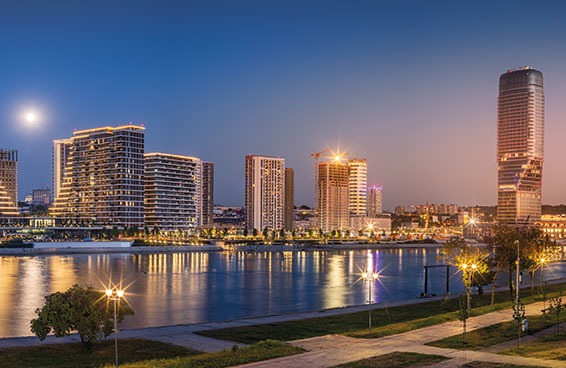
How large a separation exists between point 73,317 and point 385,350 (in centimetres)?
1531

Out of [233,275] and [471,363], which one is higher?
[471,363]

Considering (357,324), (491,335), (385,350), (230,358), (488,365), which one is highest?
(488,365)

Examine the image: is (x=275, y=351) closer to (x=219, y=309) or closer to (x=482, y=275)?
(x=219, y=309)

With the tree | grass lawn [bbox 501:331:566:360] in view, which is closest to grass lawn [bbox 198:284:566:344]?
the tree

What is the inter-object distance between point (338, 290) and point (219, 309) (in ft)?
72.0

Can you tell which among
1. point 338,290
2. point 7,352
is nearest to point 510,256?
point 338,290

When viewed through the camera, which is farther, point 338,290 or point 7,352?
point 338,290

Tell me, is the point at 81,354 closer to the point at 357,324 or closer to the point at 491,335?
the point at 357,324

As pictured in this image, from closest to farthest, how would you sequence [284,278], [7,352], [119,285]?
1. [7,352]
2. [119,285]
3. [284,278]

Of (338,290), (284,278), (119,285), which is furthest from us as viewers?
(284,278)

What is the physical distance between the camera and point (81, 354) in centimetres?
2809

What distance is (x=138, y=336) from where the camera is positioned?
32812mm

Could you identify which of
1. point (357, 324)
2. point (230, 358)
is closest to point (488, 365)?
point (230, 358)

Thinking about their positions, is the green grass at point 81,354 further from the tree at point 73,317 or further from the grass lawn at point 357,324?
the grass lawn at point 357,324
